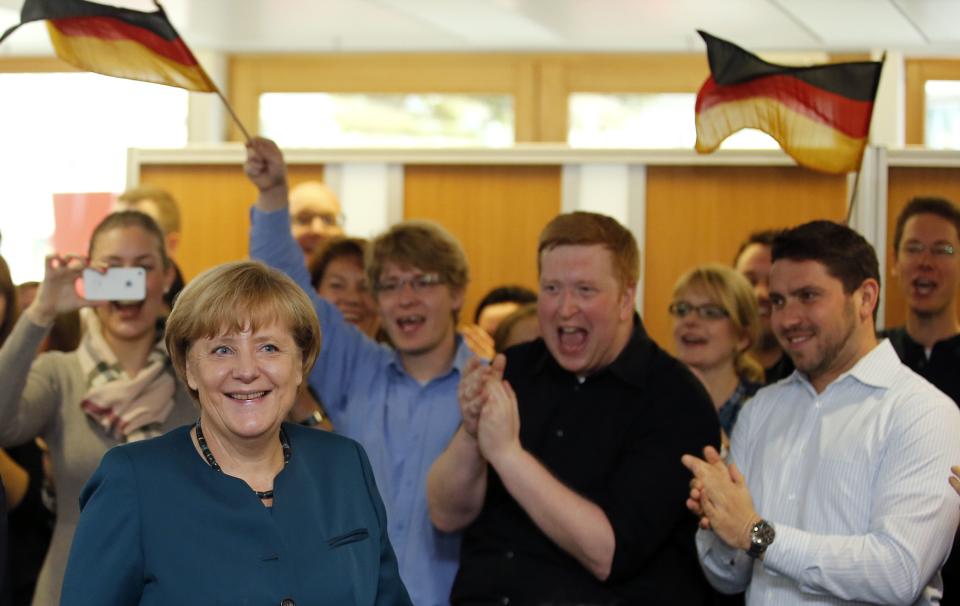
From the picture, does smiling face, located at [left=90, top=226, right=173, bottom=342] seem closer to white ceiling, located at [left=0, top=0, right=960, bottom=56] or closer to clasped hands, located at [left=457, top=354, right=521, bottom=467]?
clasped hands, located at [left=457, top=354, right=521, bottom=467]

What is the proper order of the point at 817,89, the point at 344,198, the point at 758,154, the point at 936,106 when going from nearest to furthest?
the point at 817,89, the point at 758,154, the point at 344,198, the point at 936,106

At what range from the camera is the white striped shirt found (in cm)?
249

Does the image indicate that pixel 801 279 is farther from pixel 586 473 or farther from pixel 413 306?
pixel 413 306

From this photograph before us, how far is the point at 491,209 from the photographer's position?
522 centimetres

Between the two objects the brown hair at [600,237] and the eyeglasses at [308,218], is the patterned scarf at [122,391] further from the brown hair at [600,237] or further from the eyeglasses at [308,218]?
the eyeglasses at [308,218]

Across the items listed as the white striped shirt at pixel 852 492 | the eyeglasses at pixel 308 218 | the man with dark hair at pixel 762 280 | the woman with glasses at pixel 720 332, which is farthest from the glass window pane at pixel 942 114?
the white striped shirt at pixel 852 492

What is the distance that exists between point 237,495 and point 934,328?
2.47 meters

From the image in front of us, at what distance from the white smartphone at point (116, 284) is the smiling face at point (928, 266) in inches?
87.7

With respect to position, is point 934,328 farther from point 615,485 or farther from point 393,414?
point 393,414

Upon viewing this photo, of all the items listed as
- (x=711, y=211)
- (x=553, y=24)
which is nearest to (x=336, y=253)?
(x=711, y=211)

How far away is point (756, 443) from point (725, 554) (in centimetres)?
27

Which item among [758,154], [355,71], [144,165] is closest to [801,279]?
[758,154]

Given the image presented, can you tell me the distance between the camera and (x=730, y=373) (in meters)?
3.82

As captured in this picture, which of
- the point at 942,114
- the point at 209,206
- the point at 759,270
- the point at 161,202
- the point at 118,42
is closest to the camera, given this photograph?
the point at 118,42
